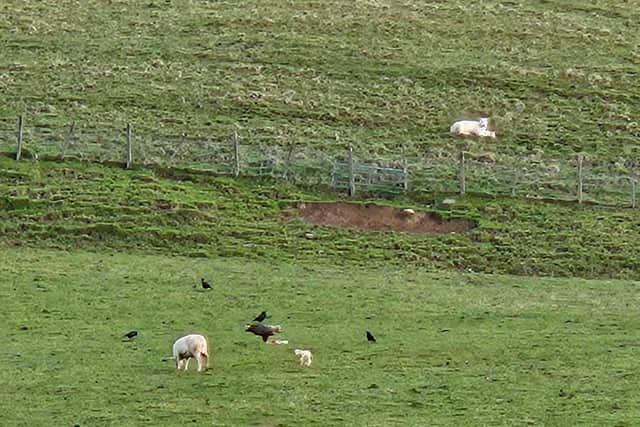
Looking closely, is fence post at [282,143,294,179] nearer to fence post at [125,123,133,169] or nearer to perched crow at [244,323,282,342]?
fence post at [125,123,133,169]

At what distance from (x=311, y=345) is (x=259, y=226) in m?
13.0

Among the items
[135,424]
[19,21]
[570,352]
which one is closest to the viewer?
[135,424]

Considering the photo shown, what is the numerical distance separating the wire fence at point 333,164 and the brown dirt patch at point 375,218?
1379 mm

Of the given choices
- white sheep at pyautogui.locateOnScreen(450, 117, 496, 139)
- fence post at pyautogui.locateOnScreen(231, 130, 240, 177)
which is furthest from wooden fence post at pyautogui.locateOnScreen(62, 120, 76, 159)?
white sheep at pyautogui.locateOnScreen(450, 117, 496, 139)

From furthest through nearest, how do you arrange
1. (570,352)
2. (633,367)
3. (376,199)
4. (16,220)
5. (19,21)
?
(19,21), (376,199), (16,220), (570,352), (633,367)

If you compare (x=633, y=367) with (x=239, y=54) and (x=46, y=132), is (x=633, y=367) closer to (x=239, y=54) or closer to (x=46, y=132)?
(x=46, y=132)

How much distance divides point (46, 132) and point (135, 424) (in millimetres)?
27778

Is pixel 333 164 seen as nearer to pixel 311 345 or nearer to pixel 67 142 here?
pixel 67 142

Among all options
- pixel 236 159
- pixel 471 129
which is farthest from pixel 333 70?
pixel 236 159

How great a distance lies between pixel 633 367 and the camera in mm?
24156

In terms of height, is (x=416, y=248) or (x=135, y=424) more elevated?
(x=135, y=424)

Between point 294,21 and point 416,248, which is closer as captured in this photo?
point 416,248

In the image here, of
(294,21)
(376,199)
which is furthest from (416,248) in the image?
(294,21)

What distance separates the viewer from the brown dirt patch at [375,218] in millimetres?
40125
